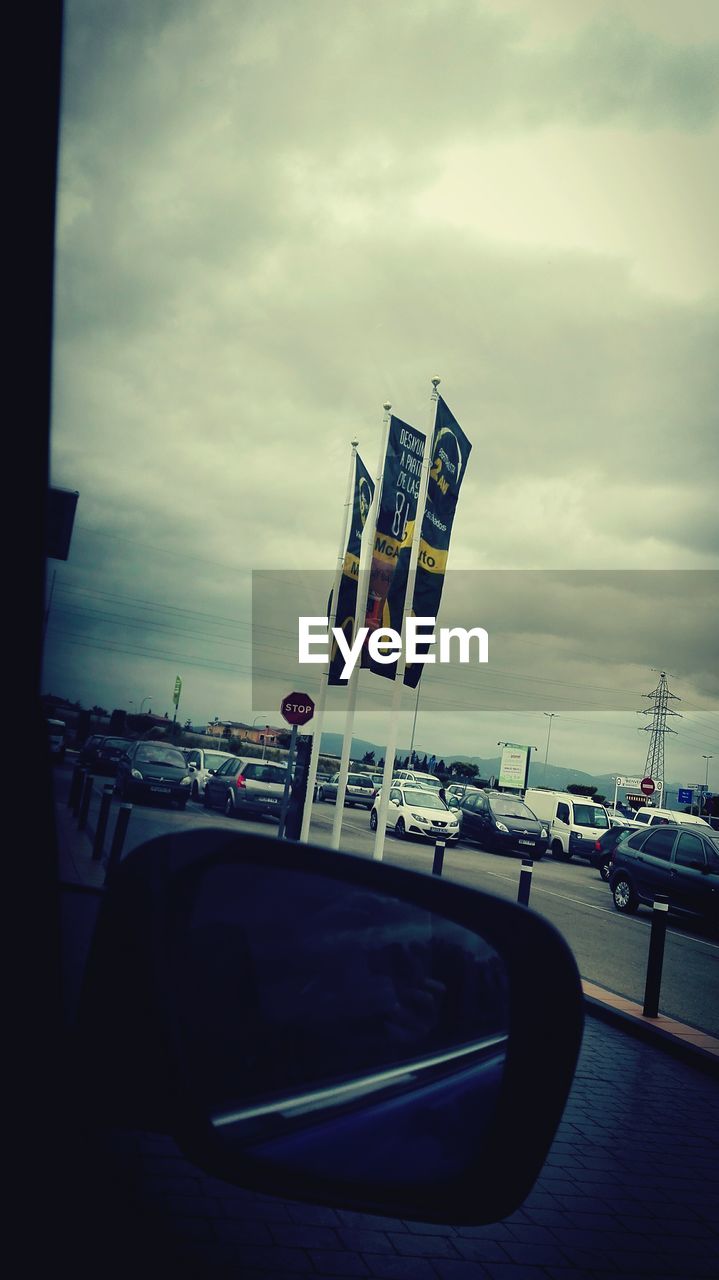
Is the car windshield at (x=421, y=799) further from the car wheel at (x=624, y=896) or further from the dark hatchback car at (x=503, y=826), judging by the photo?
the car wheel at (x=624, y=896)

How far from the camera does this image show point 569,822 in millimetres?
30578

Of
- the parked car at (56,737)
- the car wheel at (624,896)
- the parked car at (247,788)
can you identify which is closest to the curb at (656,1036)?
the parked car at (56,737)

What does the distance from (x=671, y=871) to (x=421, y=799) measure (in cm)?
1379

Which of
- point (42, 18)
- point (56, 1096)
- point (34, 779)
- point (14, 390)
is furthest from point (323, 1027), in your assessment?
point (42, 18)

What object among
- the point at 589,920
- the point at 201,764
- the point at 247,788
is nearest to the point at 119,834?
the point at 589,920

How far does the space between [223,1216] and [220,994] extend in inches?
78.0

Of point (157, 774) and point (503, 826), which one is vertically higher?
point (157, 774)

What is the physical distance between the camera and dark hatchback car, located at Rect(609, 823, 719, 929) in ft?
48.9

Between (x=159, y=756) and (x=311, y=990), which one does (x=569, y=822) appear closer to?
(x=159, y=756)

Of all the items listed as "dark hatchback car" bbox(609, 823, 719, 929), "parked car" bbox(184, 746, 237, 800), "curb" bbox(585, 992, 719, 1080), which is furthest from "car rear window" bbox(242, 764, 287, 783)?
"curb" bbox(585, 992, 719, 1080)

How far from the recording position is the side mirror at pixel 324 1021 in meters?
1.32

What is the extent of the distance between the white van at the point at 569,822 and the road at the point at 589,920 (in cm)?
281

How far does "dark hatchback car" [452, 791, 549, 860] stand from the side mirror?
25.9 meters

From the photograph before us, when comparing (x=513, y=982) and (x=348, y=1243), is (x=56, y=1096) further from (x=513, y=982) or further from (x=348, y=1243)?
(x=348, y=1243)
